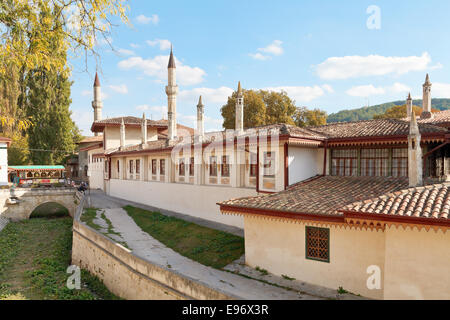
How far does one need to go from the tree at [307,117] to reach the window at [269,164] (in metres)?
21.8

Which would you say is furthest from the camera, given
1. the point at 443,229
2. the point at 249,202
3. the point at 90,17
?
the point at 249,202

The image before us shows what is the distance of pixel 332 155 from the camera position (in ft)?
40.6

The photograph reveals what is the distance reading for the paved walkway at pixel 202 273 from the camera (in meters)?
→ 7.93

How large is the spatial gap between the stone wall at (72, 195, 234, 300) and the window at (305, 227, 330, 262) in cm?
344

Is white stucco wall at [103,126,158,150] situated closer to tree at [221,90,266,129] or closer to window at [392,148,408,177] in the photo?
tree at [221,90,266,129]

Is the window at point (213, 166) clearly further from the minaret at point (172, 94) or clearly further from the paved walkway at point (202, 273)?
the minaret at point (172, 94)

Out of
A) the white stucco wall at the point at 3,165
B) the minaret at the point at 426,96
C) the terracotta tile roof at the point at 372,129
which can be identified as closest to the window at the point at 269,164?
the terracotta tile roof at the point at 372,129

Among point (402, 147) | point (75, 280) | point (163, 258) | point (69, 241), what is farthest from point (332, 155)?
point (69, 241)

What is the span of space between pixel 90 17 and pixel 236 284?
23.2 ft

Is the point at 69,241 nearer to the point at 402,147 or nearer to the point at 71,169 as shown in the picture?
the point at 402,147

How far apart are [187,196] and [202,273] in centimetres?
834

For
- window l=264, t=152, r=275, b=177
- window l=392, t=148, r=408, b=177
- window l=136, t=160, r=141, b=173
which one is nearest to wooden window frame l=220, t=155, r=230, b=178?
window l=264, t=152, r=275, b=177

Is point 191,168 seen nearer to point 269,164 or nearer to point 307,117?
point 269,164

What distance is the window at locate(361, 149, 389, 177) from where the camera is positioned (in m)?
11.1
